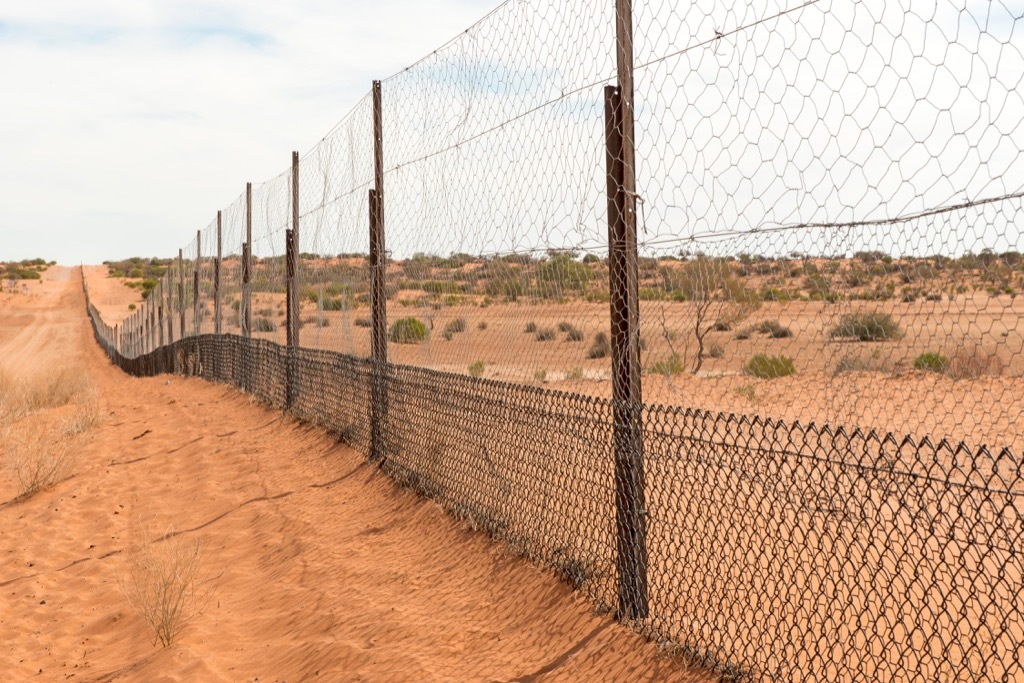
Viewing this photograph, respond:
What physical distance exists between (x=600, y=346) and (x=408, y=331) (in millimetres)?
1736

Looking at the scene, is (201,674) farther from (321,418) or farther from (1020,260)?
(321,418)

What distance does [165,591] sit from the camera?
5.49 m

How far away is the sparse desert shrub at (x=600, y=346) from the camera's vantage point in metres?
6.62

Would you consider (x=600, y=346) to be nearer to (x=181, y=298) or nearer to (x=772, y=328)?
(x=772, y=328)

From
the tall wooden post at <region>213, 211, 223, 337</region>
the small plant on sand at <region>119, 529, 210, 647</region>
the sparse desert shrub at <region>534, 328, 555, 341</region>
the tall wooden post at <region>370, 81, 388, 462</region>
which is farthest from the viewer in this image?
the tall wooden post at <region>213, 211, 223, 337</region>

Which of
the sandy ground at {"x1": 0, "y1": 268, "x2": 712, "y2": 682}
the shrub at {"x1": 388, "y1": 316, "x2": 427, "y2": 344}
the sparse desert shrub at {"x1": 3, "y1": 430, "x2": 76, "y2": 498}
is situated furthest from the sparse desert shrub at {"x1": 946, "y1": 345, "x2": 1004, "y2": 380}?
the sparse desert shrub at {"x1": 3, "y1": 430, "x2": 76, "y2": 498}

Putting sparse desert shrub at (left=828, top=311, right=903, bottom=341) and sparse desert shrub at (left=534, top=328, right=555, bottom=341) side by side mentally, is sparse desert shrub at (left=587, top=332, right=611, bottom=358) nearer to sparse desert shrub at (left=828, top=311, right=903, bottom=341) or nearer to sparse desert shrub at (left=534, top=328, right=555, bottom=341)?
sparse desert shrub at (left=534, top=328, right=555, bottom=341)

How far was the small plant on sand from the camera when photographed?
545cm

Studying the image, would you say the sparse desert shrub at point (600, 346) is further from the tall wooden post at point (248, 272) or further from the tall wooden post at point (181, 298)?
the tall wooden post at point (181, 298)

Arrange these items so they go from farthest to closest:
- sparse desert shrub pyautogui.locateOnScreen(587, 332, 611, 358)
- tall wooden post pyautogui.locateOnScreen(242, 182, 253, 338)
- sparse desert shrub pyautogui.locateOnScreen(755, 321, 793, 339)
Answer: tall wooden post pyautogui.locateOnScreen(242, 182, 253, 338), sparse desert shrub pyautogui.locateOnScreen(587, 332, 611, 358), sparse desert shrub pyautogui.locateOnScreen(755, 321, 793, 339)

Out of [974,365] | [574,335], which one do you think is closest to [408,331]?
[574,335]

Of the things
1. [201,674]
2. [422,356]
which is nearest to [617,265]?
[201,674]

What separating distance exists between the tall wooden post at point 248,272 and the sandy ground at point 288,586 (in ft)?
17.7

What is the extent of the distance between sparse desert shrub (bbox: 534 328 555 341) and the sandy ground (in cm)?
121
